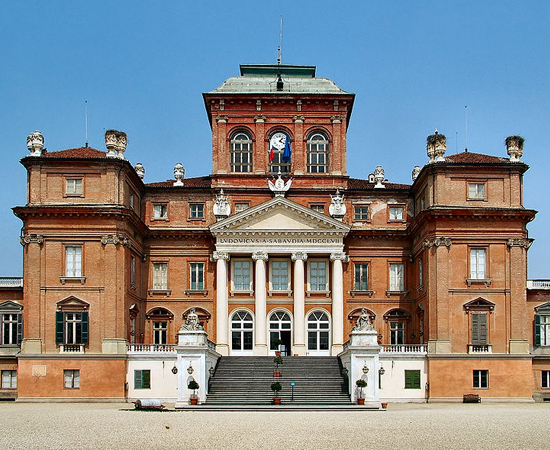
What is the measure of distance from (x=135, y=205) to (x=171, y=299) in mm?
6912

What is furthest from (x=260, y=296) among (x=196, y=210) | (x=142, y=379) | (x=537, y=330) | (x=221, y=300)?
(x=537, y=330)

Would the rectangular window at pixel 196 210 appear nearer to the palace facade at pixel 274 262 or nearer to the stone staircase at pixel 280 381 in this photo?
the palace facade at pixel 274 262

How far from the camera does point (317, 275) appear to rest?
57.4 metres

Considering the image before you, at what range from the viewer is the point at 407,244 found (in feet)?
192

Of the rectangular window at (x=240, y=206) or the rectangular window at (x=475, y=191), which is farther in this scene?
the rectangular window at (x=240, y=206)

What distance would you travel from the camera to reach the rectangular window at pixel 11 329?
53969 millimetres

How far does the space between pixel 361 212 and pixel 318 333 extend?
9.01 m

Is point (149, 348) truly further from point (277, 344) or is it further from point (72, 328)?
point (277, 344)

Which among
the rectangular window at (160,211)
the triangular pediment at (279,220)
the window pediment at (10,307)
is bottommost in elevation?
the window pediment at (10,307)

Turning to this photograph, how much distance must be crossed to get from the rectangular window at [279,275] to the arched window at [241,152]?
7289 millimetres

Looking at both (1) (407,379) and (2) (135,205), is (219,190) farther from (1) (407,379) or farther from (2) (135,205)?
(1) (407,379)

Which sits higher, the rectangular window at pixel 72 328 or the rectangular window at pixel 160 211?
the rectangular window at pixel 160 211

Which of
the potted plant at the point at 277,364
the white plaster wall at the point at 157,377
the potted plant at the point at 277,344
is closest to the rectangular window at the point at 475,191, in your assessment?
the potted plant at the point at 277,344

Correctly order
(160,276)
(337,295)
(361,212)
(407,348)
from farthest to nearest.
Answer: (361,212), (160,276), (337,295), (407,348)
